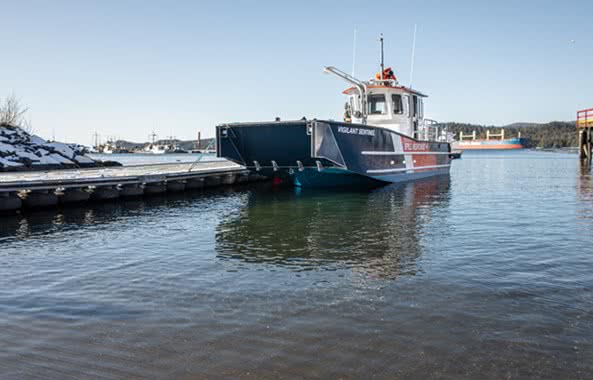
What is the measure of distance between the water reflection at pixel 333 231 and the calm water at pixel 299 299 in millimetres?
76

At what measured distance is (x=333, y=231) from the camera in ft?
37.9

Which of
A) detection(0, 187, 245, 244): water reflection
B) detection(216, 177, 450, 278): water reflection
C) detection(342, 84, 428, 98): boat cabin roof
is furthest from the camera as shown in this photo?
detection(342, 84, 428, 98): boat cabin roof

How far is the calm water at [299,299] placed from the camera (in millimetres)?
4418

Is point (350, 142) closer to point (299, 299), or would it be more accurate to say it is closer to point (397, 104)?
point (397, 104)

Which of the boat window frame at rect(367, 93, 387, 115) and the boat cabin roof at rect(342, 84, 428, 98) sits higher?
the boat cabin roof at rect(342, 84, 428, 98)

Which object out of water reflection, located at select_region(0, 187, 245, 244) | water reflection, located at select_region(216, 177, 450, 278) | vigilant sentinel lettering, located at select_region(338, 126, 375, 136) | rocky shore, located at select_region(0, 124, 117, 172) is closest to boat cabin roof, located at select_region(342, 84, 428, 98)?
vigilant sentinel lettering, located at select_region(338, 126, 375, 136)

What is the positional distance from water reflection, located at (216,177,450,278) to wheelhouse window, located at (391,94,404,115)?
6.01 m

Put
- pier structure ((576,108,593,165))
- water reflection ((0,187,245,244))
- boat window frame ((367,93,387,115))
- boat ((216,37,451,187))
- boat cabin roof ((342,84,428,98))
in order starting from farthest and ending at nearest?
pier structure ((576,108,593,165)), boat window frame ((367,93,387,115)), boat cabin roof ((342,84,428,98)), boat ((216,37,451,187)), water reflection ((0,187,245,244))

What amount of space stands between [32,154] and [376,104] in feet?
66.3

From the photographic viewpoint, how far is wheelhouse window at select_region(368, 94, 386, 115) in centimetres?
2419

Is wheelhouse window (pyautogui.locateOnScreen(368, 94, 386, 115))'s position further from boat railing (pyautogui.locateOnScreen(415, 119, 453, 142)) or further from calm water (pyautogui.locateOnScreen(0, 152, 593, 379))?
calm water (pyautogui.locateOnScreen(0, 152, 593, 379))

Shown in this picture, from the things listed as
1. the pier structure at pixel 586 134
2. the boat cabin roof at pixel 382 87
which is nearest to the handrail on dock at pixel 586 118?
the pier structure at pixel 586 134

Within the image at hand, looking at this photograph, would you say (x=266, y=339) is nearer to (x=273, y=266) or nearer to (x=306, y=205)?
(x=273, y=266)

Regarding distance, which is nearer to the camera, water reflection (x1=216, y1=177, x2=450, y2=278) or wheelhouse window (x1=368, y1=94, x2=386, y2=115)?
water reflection (x1=216, y1=177, x2=450, y2=278)
